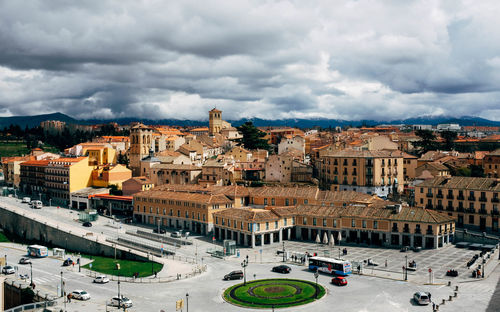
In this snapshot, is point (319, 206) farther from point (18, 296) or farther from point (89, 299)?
point (18, 296)

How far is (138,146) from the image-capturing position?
144625 mm

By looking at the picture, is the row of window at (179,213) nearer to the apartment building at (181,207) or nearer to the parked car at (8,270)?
the apartment building at (181,207)

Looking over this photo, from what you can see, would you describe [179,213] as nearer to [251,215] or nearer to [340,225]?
[251,215]

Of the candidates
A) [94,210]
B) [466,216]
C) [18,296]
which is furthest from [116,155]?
[466,216]

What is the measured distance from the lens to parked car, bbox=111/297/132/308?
5070 centimetres

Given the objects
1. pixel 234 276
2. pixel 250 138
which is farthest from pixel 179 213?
pixel 250 138

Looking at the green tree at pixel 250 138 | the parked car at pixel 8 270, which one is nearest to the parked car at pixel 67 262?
the parked car at pixel 8 270

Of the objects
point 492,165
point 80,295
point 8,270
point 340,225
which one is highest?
point 492,165

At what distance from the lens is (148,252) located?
77.6 metres

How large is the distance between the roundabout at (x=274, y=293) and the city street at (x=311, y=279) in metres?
1.18

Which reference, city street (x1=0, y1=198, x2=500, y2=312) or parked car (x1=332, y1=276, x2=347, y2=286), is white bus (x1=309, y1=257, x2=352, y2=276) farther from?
parked car (x1=332, y1=276, x2=347, y2=286)

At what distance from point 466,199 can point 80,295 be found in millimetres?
65627

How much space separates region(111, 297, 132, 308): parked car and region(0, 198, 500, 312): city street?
108cm

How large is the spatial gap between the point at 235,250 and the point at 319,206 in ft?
62.8
